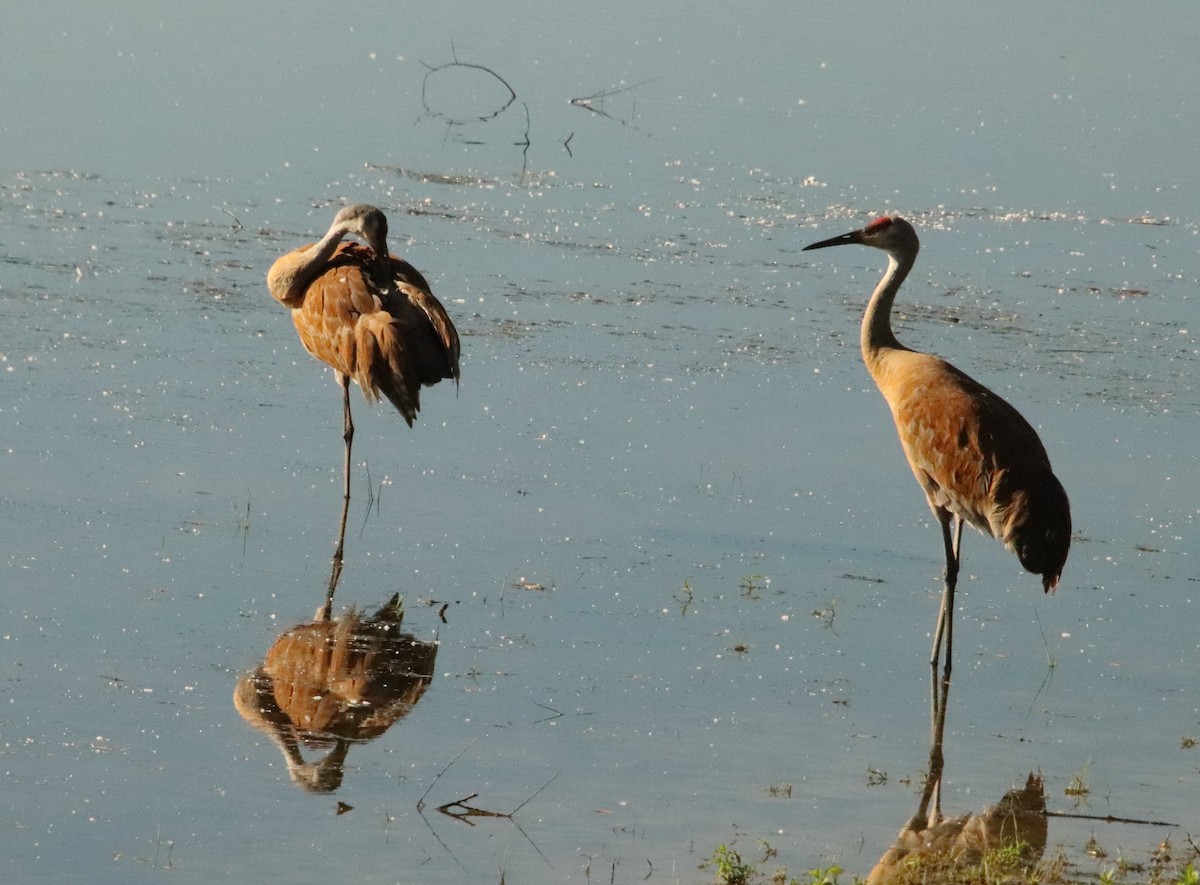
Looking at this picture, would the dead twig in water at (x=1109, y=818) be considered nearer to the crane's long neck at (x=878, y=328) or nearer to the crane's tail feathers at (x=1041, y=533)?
the crane's tail feathers at (x=1041, y=533)

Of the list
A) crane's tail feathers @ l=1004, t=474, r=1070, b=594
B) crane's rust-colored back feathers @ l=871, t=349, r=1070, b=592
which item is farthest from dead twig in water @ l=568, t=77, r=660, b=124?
crane's tail feathers @ l=1004, t=474, r=1070, b=594

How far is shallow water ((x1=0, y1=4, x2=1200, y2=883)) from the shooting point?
5340 millimetres

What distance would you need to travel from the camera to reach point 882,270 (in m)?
13.1

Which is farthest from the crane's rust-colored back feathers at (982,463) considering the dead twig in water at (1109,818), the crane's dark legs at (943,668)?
the dead twig in water at (1109,818)

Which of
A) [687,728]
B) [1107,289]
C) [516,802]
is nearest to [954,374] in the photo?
[687,728]

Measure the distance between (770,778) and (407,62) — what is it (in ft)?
51.9

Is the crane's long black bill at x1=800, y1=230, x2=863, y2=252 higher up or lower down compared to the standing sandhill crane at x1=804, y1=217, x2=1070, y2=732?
higher up

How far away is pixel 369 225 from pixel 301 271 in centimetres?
38

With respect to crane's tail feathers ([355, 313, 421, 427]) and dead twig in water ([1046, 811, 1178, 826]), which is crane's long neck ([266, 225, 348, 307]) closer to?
crane's tail feathers ([355, 313, 421, 427])

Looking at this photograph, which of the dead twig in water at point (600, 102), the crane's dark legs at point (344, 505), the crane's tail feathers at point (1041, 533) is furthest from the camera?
the dead twig in water at point (600, 102)

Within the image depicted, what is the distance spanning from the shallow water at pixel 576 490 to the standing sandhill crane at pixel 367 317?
1.43 feet

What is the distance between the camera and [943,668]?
6656 millimetres

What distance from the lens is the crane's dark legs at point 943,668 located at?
18.9ft

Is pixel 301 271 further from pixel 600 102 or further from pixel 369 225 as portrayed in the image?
pixel 600 102
